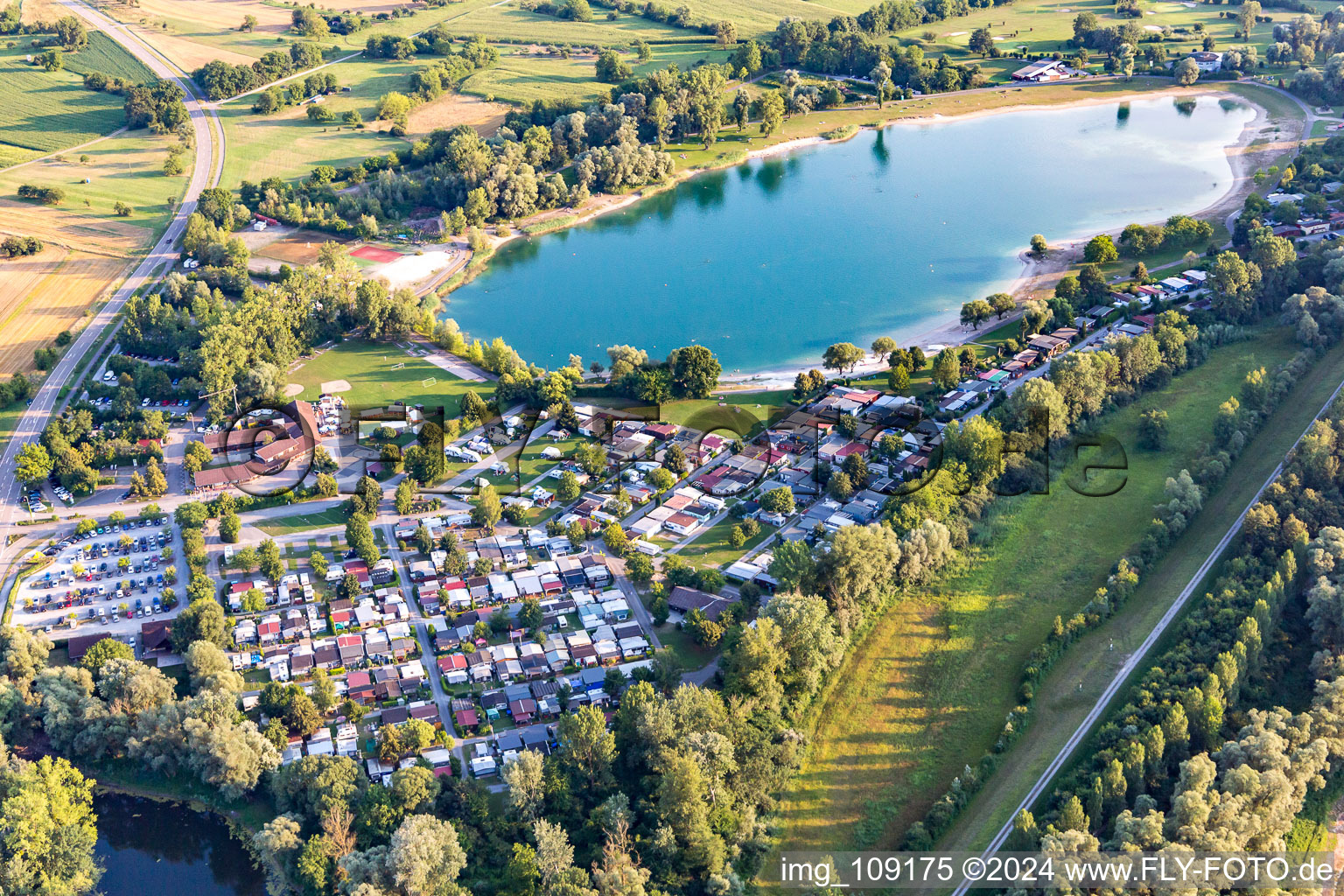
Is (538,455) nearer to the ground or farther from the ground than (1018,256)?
nearer to the ground

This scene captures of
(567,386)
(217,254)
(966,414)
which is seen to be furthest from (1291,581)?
(217,254)

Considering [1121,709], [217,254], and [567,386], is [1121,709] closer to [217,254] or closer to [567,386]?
[567,386]

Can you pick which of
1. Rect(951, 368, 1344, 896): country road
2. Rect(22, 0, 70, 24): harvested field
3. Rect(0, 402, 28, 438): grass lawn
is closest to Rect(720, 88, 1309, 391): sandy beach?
Rect(951, 368, 1344, 896): country road

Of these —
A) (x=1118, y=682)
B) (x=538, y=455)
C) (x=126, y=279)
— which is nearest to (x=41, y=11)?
(x=126, y=279)

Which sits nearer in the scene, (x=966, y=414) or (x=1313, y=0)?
(x=966, y=414)

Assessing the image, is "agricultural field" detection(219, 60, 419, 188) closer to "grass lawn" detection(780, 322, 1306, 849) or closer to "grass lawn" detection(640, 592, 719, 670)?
"grass lawn" detection(640, 592, 719, 670)

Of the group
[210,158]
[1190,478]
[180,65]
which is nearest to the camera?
[1190,478]

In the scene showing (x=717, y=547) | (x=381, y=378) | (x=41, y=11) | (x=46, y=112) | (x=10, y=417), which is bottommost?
(x=717, y=547)

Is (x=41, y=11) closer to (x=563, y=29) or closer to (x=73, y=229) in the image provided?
(x=563, y=29)
